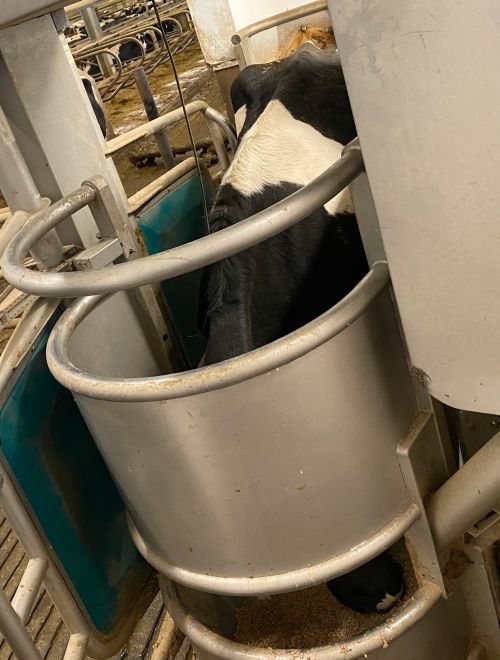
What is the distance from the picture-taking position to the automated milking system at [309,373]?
1.88ft

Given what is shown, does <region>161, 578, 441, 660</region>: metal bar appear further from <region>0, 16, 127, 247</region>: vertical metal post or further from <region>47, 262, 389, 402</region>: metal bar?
<region>0, 16, 127, 247</region>: vertical metal post

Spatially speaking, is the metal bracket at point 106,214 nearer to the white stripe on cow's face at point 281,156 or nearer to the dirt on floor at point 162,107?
the white stripe on cow's face at point 281,156

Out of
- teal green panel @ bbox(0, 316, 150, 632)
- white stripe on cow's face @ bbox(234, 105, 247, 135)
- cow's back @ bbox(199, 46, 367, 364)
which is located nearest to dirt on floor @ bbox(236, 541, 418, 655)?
teal green panel @ bbox(0, 316, 150, 632)

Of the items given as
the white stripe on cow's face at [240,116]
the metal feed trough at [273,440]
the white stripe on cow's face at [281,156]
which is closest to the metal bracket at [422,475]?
the metal feed trough at [273,440]

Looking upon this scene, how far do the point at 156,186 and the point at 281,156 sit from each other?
0.30m

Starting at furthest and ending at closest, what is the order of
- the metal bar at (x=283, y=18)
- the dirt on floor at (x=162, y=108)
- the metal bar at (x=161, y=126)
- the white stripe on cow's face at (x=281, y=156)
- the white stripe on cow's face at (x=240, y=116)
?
the dirt on floor at (x=162, y=108) → the metal bar at (x=283, y=18) → the white stripe on cow's face at (x=240, y=116) → the metal bar at (x=161, y=126) → the white stripe on cow's face at (x=281, y=156)

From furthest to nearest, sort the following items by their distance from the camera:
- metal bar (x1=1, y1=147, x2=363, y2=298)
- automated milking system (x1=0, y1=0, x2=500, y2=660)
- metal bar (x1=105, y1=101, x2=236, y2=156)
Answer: metal bar (x1=105, y1=101, x2=236, y2=156) → metal bar (x1=1, y1=147, x2=363, y2=298) → automated milking system (x1=0, y1=0, x2=500, y2=660)

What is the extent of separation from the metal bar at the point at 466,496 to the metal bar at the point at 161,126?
81 centimetres

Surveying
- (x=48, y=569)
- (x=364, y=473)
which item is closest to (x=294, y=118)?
(x=364, y=473)

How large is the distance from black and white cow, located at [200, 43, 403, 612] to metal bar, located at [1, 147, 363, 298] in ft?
1.01

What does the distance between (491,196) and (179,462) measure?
0.47 m

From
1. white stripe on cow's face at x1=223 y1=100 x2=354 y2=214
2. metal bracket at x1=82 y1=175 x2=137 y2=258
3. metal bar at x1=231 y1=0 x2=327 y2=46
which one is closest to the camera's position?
metal bracket at x1=82 y1=175 x2=137 y2=258

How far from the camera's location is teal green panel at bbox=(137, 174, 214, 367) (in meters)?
1.39

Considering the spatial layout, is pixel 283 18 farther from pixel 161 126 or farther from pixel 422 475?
pixel 422 475
